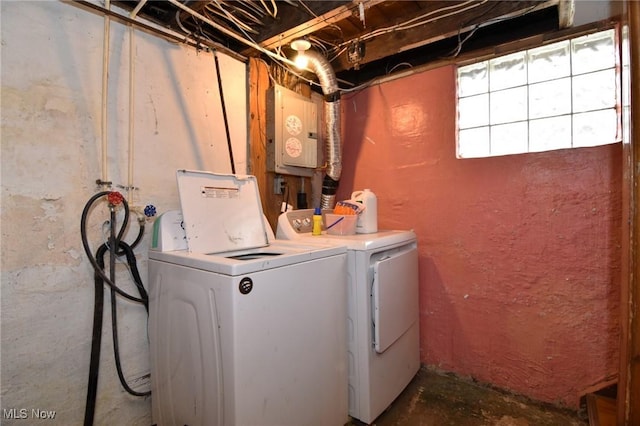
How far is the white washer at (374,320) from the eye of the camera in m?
1.43

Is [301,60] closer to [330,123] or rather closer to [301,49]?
[301,49]

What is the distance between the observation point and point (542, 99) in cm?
170

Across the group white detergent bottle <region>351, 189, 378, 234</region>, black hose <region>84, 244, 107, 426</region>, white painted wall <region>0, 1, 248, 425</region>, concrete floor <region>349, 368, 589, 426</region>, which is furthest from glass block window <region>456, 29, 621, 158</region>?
black hose <region>84, 244, 107, 426</region>

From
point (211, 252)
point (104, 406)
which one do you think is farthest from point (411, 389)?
point (104, 406)

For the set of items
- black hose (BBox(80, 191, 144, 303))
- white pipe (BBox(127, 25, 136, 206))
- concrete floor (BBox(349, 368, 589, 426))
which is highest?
white pipe (BBox(127, 25, 136, 206))

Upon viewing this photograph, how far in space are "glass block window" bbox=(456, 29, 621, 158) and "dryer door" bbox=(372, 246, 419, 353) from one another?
0.83m

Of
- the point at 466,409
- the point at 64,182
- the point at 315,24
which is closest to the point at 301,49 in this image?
the point at 315,24

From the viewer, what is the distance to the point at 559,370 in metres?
1.62

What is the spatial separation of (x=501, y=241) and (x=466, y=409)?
3.22 feet

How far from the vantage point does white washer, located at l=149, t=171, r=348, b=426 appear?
997mm

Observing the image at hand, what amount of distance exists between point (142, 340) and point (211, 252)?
614 mm

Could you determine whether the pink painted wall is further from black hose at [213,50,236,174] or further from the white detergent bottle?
black hose at [213,50,236,174]

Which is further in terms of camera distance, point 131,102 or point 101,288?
point 131,102

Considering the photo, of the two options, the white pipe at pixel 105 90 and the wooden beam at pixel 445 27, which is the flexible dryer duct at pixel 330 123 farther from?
the white pipe at pixel 105 90
